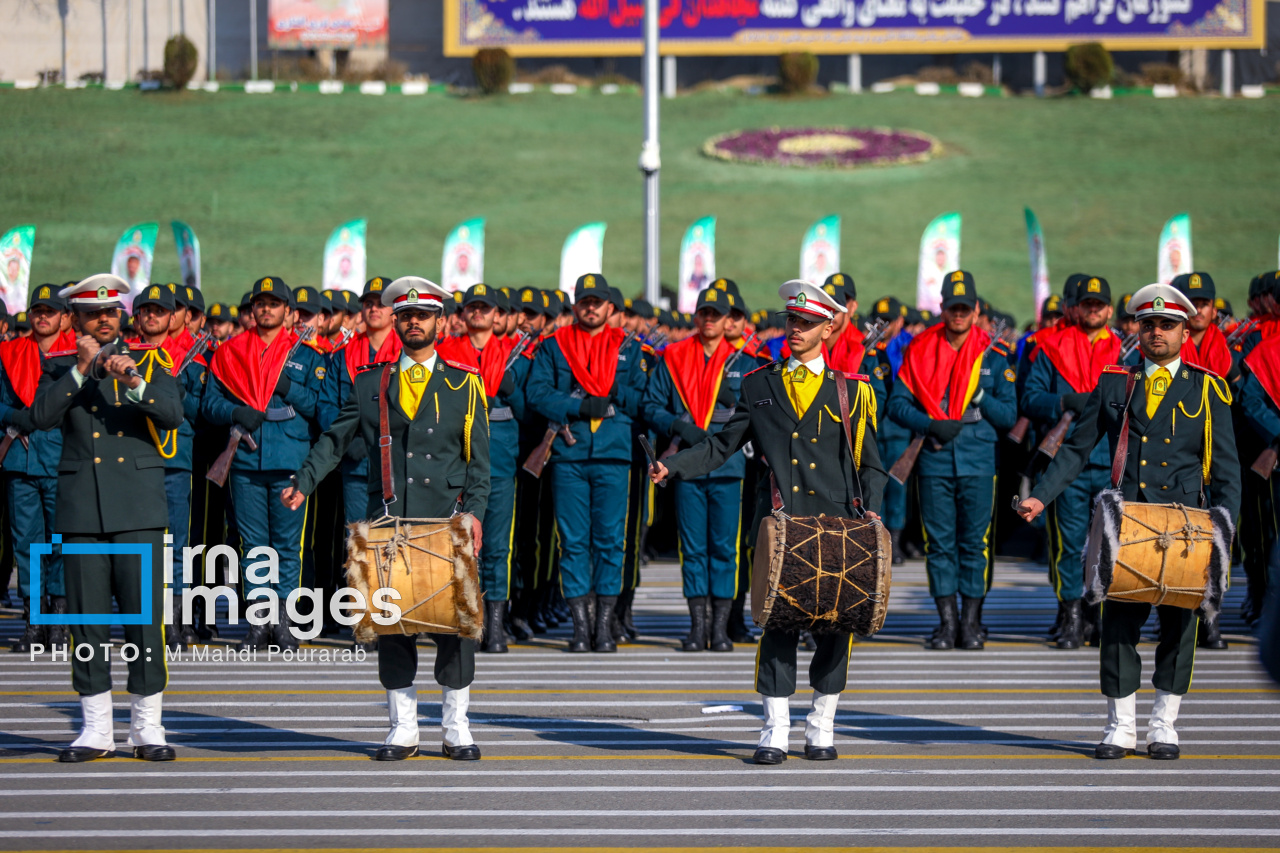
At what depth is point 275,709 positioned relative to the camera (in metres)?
8.83

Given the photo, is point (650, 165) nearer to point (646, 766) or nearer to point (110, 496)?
point (110, 496)

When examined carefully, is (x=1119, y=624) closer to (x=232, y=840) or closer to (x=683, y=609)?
Result: (x=232, y=840)

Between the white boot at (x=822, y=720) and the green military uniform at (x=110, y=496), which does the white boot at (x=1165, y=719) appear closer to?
the white boot at (x=822, y=720)

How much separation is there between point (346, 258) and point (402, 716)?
13.7 meters

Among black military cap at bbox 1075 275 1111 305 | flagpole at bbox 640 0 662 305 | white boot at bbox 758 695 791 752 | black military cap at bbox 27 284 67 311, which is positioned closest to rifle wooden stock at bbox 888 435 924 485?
black military cap at bbox 1075 275 1111 305

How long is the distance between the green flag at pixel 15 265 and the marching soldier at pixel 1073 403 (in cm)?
1135

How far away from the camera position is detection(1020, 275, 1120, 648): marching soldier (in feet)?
36.1

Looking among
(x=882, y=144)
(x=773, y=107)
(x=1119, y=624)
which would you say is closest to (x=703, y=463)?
(x=1119, y=624)

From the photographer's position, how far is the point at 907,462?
10.8 metres

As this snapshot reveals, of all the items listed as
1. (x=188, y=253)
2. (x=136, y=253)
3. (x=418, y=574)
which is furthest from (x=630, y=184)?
(x=418, y=574)

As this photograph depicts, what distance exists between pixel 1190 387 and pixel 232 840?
5.04 metres

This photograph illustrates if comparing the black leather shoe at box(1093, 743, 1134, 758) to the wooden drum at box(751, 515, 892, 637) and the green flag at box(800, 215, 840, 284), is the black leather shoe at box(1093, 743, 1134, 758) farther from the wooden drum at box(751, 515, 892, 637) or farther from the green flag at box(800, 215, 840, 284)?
the green flag at box(800, 215, 840, 284)

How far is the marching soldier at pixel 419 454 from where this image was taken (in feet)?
24.9

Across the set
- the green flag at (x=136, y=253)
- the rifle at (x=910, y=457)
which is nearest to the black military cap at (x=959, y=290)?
the rifle at (x=910, y=457)
